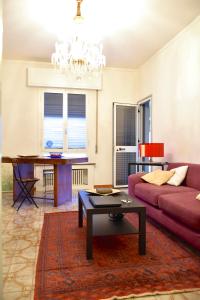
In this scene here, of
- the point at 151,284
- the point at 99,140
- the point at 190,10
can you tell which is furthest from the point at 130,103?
the point at 151,284

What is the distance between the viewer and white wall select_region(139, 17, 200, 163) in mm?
3600

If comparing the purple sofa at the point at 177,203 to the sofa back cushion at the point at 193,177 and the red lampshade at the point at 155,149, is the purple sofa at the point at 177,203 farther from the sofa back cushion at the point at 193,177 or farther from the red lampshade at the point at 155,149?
the red lampshade at the point at 155,149

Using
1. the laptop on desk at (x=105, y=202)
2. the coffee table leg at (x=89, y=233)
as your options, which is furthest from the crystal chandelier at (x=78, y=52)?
the coffee table leg at (x=89, y=233)

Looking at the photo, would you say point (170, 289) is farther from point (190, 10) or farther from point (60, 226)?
point (190, 10)

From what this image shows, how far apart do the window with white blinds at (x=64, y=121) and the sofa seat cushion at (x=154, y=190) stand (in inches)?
100

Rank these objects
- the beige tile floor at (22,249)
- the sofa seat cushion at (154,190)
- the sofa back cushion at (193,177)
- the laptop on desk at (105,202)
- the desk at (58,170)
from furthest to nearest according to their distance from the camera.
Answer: the desk at (58,170)
the sofa back cushion at (193,177)
the sofa seat cushion at (154,190)
the laptop on desk at (105,202)
the beige tile floor at (22,249)

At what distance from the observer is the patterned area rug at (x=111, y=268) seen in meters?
1.67

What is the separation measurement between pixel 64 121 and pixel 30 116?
767mm

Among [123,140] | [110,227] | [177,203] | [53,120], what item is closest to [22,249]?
[110,227]

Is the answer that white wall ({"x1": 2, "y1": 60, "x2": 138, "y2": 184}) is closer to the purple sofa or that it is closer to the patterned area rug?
the purple sofa

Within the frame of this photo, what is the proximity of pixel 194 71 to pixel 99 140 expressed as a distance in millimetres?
2742

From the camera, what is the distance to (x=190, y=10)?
10.9 feet

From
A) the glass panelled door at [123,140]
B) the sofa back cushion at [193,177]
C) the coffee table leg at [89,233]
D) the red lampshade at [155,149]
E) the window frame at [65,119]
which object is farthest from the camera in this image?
the glass panelled door at [123,140]

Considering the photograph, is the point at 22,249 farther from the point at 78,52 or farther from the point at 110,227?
the point at 78,52
